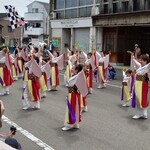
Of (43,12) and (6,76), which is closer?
(6,76)

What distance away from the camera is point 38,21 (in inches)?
2427

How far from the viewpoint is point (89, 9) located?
1069 inches

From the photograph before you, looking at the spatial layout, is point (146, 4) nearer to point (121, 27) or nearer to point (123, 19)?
point (123, 19)

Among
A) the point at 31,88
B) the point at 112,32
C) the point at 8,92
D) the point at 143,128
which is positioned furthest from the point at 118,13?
→ the point at 143,128

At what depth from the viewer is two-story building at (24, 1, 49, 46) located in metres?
60.1

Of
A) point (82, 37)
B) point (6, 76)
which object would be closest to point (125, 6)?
point (82, 37)

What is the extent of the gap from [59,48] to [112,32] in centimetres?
839

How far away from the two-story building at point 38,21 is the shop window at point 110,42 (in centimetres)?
3506

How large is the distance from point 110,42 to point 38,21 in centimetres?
3877

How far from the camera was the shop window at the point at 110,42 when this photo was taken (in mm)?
24272

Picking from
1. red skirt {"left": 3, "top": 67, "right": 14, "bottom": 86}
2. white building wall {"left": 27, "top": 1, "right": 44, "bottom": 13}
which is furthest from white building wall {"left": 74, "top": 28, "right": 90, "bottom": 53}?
white building wall {"left": 27, "top": 1, "right": 44, "bottom": 13}

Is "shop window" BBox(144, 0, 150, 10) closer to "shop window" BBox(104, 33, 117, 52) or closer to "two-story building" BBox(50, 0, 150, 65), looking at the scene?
"two-story building" BBox(50, 0, 150, 65)

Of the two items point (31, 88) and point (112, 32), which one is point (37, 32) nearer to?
point (112, 32)

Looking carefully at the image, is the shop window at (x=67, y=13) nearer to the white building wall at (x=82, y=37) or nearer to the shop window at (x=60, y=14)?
the shop window at (x=60, y=14)
